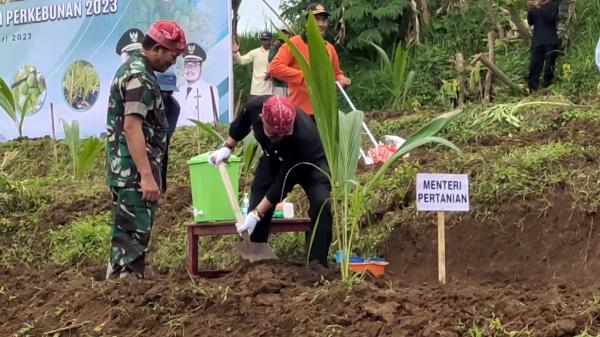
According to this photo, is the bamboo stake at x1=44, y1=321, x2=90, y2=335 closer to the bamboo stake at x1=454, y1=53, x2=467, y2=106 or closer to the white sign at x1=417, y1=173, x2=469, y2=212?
the white sign at x1=417, y1=173, x2=469, y2=212

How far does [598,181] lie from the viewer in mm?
5641

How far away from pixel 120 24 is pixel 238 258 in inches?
224

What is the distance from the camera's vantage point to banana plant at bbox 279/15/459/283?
14.9ft

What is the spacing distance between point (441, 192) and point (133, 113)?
5.00 feet

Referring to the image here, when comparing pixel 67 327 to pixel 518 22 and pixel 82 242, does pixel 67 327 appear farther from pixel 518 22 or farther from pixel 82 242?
pixel 518 22

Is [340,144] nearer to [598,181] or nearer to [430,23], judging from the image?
[598,181]

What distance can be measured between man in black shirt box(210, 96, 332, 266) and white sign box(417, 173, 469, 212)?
29.3 inches

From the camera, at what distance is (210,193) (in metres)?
5.62

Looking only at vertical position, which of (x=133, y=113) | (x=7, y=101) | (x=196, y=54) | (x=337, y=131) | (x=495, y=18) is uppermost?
(x=495, y=18)

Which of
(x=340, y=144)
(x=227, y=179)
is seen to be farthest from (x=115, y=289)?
(x=340, y=144)

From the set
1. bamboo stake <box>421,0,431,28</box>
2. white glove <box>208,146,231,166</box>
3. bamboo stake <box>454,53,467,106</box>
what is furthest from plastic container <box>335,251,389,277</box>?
bamboo stake <box>421,0,431,28</box>

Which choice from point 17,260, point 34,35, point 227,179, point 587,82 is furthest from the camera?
point 34,35

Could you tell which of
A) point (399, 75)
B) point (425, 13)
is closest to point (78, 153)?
point (399, 75)

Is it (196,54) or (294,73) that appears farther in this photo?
(196,54)
